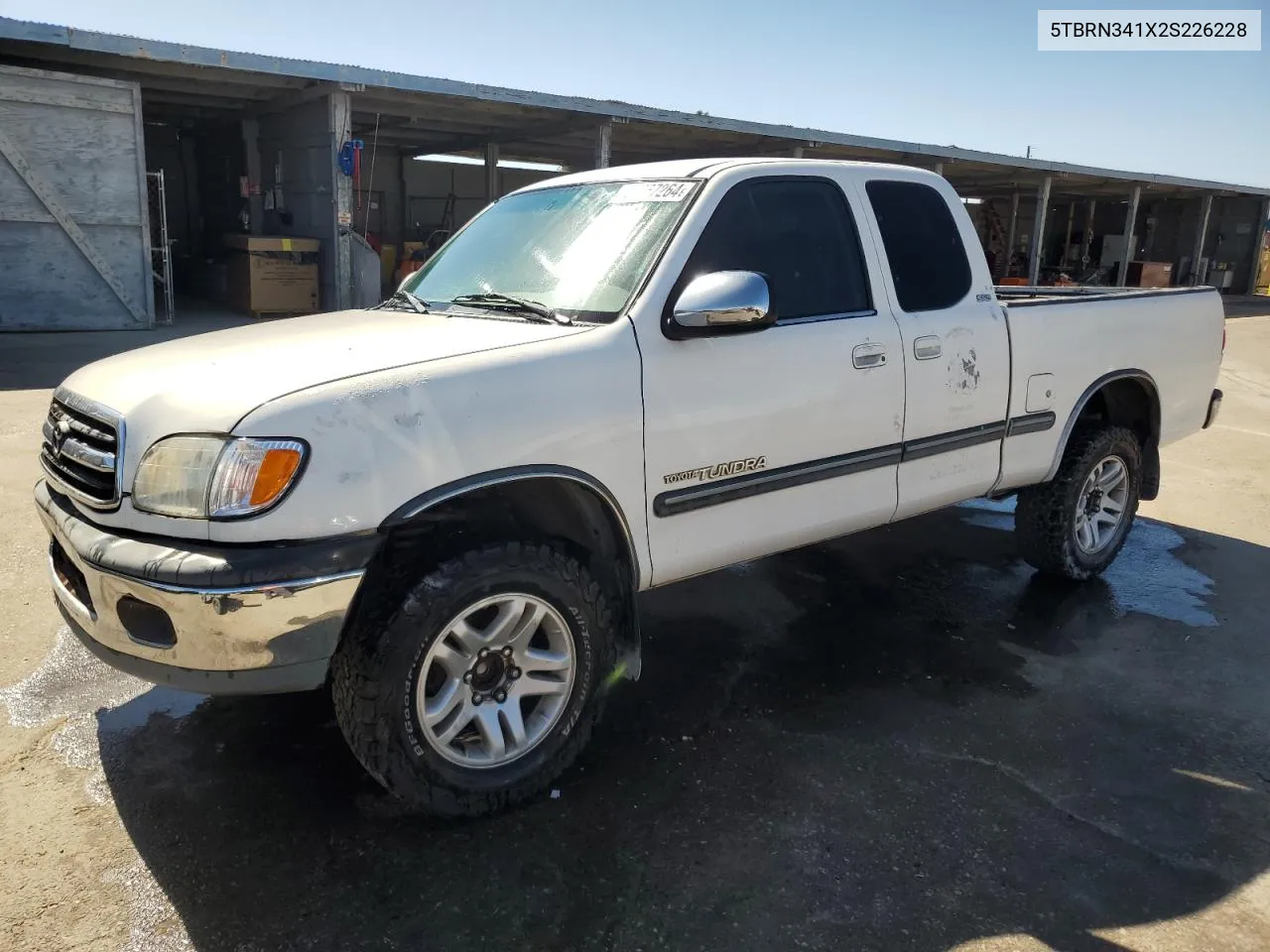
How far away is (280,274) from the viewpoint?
611 inches

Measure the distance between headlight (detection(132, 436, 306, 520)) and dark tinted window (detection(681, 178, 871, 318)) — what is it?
1.59m

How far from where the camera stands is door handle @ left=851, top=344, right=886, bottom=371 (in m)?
3.69

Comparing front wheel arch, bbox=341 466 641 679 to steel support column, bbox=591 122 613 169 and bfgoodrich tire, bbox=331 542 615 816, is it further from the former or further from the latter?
steel support column, bbox=591 122 613 169

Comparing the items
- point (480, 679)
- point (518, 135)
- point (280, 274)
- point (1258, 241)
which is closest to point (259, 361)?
point (480, 679)

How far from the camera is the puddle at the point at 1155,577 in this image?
4809 millimetres

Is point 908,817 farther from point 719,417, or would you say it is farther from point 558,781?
point 719,417

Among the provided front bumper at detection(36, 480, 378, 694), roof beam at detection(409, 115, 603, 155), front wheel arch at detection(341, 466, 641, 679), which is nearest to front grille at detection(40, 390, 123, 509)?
front bumper at detection(36, 480, 378, 694)

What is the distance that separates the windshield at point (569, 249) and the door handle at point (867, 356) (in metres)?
0.89

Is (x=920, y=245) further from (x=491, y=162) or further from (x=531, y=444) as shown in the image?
(x=491, y=162)

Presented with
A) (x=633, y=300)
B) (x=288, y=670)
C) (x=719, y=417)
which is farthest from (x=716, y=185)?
(x=288, y=670)

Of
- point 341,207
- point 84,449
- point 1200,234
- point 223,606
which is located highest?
point 1200,234

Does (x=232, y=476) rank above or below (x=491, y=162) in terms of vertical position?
below

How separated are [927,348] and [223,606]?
9.41 feet

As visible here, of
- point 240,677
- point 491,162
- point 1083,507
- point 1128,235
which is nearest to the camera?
point 240,677
